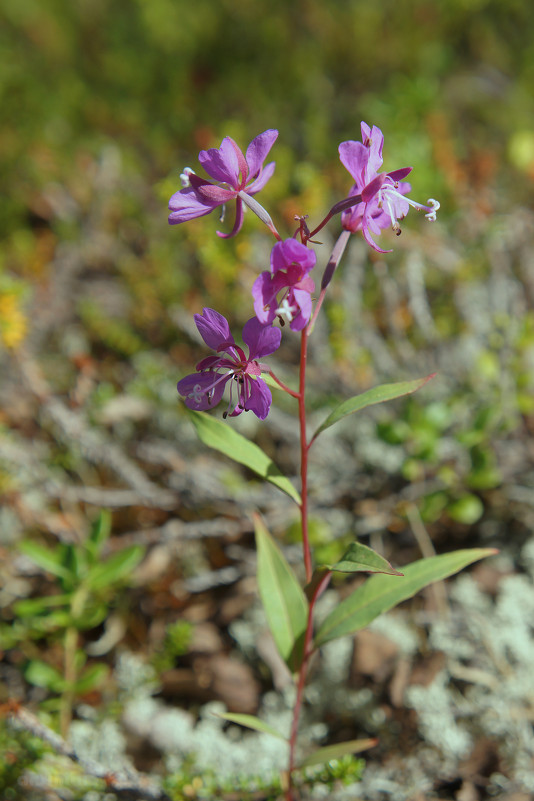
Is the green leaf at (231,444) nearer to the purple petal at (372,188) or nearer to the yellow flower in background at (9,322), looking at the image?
the purple petal at (372,188)

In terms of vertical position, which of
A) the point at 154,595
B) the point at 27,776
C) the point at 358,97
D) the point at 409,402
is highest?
the point at 358,97

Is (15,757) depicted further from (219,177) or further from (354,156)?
(354,156)

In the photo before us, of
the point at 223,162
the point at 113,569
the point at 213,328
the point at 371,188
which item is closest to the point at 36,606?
the point at 113,569

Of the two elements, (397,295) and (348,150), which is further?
(397,295)

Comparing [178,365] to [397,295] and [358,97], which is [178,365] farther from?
[358,97]

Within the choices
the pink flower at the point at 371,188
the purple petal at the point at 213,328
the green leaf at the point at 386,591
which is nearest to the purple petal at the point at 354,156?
the pink flower at the point at 371,188

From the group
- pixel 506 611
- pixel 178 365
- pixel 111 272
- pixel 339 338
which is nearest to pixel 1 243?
pixel 111 272
